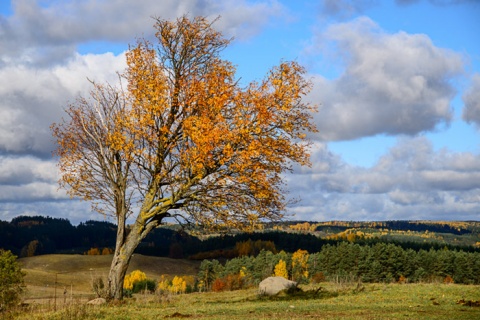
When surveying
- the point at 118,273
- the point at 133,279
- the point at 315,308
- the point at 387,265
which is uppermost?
the point at 118,273

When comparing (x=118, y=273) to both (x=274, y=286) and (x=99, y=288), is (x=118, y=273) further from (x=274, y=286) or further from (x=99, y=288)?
(x=274, y=286)

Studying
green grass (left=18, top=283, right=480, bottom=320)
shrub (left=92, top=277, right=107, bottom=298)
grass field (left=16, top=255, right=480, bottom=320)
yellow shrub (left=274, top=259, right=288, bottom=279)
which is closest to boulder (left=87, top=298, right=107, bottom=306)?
grass field (left=16, top=255, right=480, bottom=320)

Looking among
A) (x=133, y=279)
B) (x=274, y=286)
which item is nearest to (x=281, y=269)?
(x=133, y=279)

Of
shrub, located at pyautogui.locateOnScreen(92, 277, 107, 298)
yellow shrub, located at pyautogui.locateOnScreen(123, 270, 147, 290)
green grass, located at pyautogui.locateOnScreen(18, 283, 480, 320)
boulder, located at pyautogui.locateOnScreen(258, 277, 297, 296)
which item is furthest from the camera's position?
yellow shrub, located at pyautogui.locateOnScreen(123, 270, 147, 290)

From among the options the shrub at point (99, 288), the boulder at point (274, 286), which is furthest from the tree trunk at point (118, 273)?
the boulder at point (274, 286)

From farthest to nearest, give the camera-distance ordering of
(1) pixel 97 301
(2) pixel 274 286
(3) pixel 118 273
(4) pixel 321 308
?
(2) pixel 274 286 → (3) pixel 118 273 → (1) pixel 97 301 → (4) pixel 321 308

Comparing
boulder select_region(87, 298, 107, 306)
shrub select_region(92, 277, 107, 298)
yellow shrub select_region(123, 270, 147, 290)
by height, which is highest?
shrub select_region(92, 277, 107, 298)

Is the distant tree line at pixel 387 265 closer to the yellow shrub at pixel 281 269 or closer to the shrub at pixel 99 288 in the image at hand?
the yellow shrub at pixel 281 269

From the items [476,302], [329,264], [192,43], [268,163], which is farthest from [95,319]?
[329,264]

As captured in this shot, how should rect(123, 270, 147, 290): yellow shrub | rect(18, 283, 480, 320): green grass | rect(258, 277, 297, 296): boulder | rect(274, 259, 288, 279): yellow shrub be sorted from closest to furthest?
rect(18, 283, 480, 320): green grass, rect(258, 277, 297, 296): boulder, rect(274, 259, 288, 279): yellow shrub, rect(123, 270, 147, 290): yellow shrub

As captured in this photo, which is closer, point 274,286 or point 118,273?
point 118,273

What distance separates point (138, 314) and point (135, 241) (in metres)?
7.71

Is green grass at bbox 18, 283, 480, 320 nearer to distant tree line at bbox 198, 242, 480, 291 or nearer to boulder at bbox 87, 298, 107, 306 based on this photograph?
boulder at bbox 87, 298, 107, 306

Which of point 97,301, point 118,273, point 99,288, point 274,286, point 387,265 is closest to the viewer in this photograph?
point 97,301
